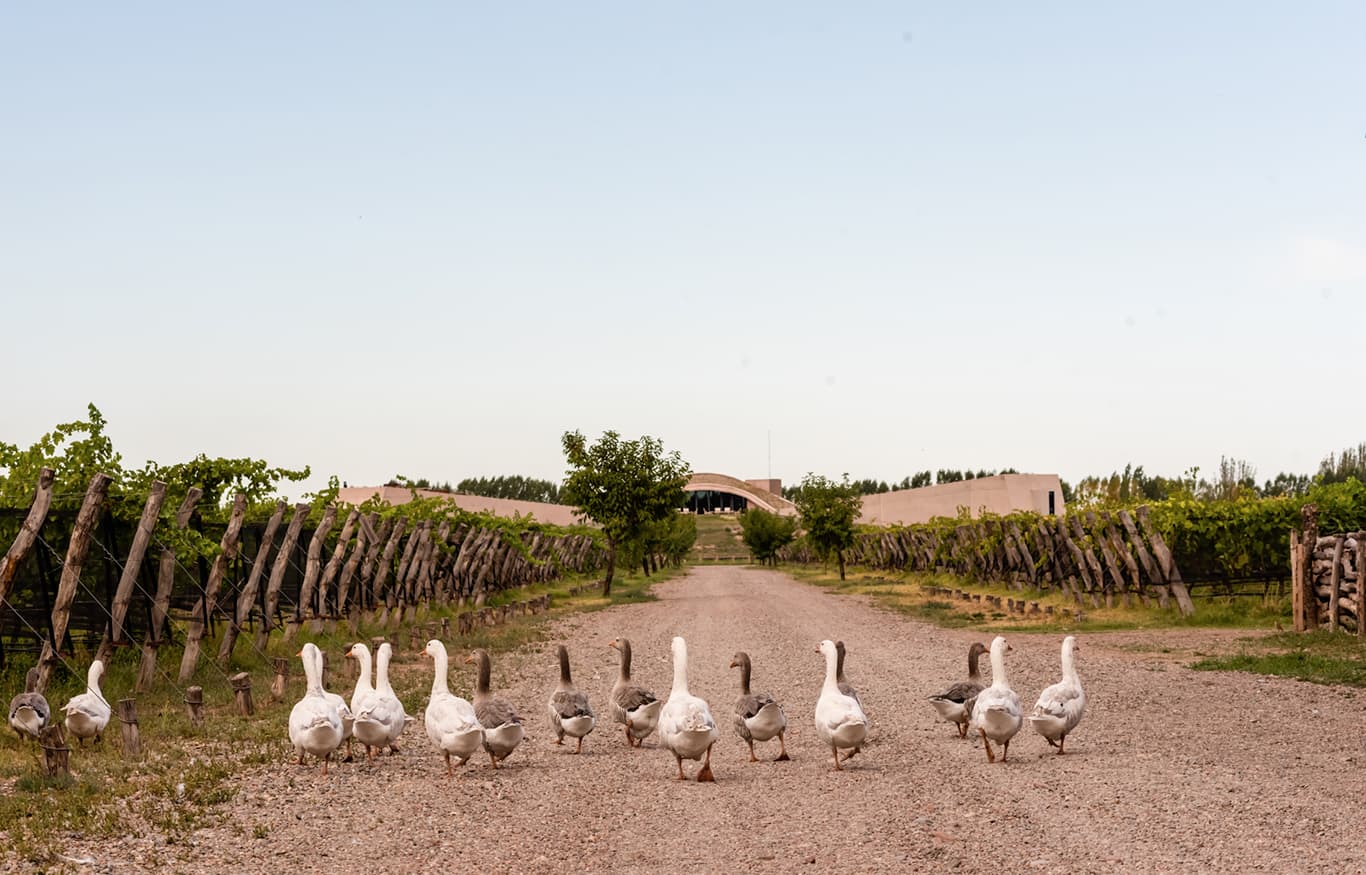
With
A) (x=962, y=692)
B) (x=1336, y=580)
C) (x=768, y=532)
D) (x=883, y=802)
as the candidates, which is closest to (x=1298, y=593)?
(x=1336, y=580)

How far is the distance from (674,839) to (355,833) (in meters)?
2.07

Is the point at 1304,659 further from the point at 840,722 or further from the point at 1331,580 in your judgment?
the point at 840,722

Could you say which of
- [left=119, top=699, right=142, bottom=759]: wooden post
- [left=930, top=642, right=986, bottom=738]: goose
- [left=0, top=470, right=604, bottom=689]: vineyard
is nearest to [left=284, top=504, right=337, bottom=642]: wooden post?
[left=0, top=470, right=604, bottom=689]: vineyard

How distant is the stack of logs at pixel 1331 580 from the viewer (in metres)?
20.1

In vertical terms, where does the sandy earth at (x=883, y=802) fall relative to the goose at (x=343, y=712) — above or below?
below

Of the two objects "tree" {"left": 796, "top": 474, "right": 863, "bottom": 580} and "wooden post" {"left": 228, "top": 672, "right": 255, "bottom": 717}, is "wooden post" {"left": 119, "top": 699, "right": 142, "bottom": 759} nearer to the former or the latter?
"wooden post" {"left": 228, "top": 672, "right": 255, "bottom": 717}

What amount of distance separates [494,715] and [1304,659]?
38.5 ft

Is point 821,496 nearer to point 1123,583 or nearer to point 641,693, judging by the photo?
point 1123,583

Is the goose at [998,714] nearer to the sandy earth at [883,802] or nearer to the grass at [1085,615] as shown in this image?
the sandy earth at [883,802]

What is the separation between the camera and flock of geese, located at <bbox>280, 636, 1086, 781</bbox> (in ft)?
32.2

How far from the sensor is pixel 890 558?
65.0m

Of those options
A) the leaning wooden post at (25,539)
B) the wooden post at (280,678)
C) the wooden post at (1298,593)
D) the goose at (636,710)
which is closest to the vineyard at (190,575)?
the leaning wooden post at (25,539)

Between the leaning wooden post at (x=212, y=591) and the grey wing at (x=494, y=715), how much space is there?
6.02 meters

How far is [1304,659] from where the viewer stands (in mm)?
16938
